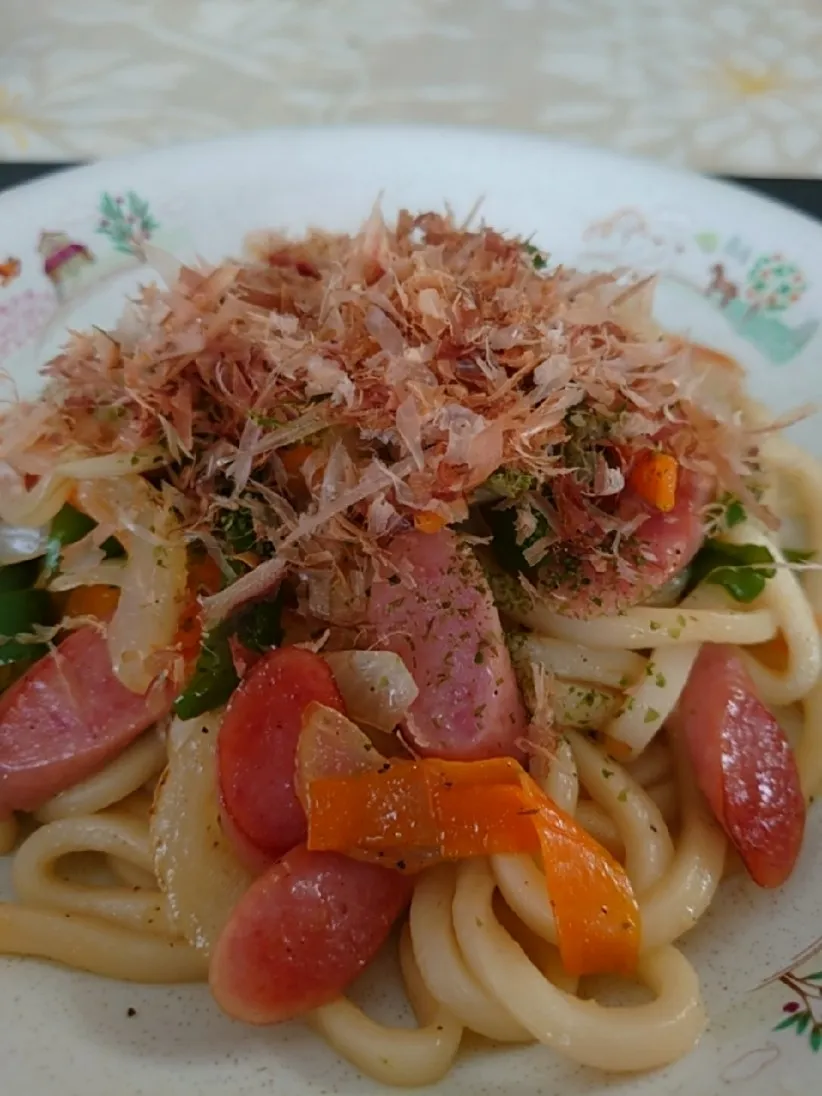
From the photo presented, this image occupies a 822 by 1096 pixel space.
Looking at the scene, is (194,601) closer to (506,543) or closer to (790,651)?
(506,543)

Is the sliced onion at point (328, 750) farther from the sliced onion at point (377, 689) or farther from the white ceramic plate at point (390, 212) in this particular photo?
the white ceramic plate at point (390, 212)

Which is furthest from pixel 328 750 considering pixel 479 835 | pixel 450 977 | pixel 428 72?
pixel 428 72

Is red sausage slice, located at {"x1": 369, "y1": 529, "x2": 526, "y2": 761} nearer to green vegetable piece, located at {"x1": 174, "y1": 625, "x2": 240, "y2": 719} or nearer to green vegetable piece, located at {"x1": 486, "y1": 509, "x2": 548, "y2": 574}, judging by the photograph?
green vegetable piece, located at {"x1": 486, "y1": 509, "x2": 548, "y2": 574}

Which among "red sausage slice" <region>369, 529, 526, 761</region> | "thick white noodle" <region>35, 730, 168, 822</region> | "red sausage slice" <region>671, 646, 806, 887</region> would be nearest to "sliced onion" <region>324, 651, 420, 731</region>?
"red sausage slice" <region>369, 529, 526, 761</region>

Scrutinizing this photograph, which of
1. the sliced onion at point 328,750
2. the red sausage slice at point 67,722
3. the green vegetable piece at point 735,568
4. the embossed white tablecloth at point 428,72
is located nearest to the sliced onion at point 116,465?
the red sausage slice at point 67,722

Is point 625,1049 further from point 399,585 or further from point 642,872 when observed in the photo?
point 399,585

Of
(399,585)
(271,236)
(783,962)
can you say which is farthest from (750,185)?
(783,962)
